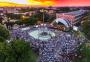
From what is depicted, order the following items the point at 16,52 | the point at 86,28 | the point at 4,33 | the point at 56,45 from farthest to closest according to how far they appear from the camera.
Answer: the point at 86,28 < the point at 4,33 < the point at 56,45 < the point at 16,52

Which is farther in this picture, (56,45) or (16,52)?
(56,45)

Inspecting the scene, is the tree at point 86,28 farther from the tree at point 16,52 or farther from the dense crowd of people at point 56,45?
the tree at point 16,52

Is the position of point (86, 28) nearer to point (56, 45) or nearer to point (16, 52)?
point (56, 45)

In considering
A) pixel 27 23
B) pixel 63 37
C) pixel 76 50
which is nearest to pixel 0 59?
pixel 76 50

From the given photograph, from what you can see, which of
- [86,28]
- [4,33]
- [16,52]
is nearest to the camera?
[16,52]

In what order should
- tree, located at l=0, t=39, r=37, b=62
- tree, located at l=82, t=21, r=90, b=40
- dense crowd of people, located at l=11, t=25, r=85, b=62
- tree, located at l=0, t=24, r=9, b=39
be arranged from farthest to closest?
tree, located at l=82, t=21, r=90, b=40 → tree, located at l=0, t=24, r=9, b=39 → dense crowd of people, located at l=11, t=25, r=85, b=62 → tree, located at l=0, t=39, r=37, b=62

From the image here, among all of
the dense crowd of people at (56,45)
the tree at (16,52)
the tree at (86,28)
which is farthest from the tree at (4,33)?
the tree at (86,28)

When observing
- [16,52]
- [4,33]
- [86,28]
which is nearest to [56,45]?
[16,52]

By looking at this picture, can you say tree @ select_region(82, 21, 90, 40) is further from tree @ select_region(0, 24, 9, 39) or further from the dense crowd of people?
tree @ select_region(0, 24, 9, 39)

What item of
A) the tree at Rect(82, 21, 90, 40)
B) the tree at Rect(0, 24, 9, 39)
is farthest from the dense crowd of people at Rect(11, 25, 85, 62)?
the tree at Rect(82, 21, 90, 40)
